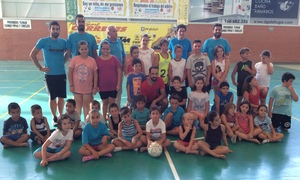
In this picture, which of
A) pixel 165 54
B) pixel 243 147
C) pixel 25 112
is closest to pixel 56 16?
pixel 25 112

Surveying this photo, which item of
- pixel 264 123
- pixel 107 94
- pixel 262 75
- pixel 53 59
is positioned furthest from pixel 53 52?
pixel 262 75

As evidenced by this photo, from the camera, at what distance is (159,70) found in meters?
5.69

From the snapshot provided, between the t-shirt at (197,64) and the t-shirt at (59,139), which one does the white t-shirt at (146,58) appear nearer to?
the t-shirt at (197,64)

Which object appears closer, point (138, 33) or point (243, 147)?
point (243, 147)

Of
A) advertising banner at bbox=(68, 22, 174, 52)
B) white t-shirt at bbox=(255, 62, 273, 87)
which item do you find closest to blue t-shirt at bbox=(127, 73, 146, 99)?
white t-shirt at bbox=(255, 62, 273, 87)

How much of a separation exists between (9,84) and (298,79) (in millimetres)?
11942

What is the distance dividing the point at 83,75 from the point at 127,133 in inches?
54.8

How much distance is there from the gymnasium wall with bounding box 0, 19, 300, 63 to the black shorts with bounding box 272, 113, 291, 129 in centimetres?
1243

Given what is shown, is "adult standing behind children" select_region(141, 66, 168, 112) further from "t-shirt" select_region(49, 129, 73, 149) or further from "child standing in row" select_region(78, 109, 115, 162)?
"t-shirt" select_region(49, 129, 73, 149)

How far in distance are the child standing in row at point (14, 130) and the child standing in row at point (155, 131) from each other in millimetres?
2079

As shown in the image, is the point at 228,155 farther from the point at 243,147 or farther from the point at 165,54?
the point at 165,54

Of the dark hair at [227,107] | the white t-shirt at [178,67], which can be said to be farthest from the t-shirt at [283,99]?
the white t-shirt at [178,67]

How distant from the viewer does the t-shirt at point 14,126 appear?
4469mm

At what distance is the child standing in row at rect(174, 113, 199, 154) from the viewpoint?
4316mm
